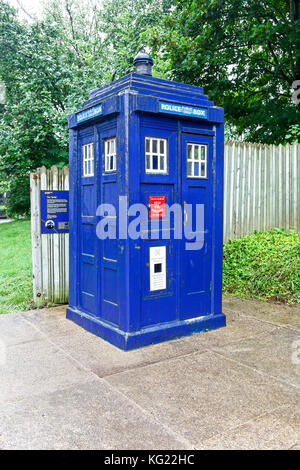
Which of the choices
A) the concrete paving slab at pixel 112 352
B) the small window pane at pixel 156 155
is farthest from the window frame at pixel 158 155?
the concrete paving slab at pixel 112 352

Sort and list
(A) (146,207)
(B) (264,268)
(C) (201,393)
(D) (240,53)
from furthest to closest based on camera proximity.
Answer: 1. (D) (240,53)
2. (B) (264,268)
3. (A) (146,207)
4. (C) (201,393)

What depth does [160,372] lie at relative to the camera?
3.71 metres

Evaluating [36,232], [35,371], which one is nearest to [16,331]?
[35,371]

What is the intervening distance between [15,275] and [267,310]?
5.11 meters

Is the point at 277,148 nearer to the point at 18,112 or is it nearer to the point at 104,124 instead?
the point at 104,124

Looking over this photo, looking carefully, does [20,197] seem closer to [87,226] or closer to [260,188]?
[260,188]

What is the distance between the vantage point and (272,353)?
416 cm

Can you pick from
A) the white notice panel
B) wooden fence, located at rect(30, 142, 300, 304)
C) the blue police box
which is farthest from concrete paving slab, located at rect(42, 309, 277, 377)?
wooden fence, located at rect(30, 142, 300, 304)

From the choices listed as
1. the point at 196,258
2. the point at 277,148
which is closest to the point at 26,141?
the point at 277,148

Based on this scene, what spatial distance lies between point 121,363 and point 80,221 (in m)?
2.06

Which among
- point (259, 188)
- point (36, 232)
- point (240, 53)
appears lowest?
point (36, 232)

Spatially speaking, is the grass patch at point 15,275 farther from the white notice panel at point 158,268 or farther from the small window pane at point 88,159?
the white notice panel at point 158,268

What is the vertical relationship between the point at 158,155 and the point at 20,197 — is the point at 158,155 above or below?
below

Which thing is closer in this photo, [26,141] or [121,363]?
[121,363]
